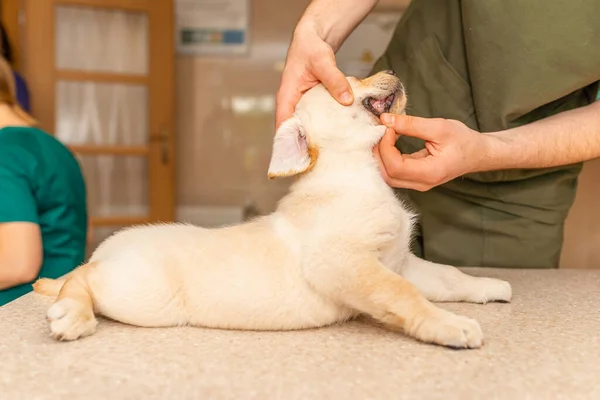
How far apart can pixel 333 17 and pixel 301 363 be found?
80cm

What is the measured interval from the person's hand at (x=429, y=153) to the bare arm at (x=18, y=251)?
2.78ft

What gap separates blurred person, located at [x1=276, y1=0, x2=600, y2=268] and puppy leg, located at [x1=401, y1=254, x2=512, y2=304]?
0.16 m

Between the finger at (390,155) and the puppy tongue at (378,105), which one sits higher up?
the puppy tongue at (378,105)

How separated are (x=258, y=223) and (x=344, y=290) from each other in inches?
9.1

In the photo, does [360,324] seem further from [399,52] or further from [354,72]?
[354,72]

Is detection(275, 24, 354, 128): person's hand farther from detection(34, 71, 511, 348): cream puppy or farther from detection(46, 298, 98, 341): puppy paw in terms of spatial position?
detection(46, 298, 98, 341): puppy paw

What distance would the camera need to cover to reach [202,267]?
0.90 meters

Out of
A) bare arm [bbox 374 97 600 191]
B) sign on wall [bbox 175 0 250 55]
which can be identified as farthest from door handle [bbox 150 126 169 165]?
bare arm [bbox 374 97 600 191]

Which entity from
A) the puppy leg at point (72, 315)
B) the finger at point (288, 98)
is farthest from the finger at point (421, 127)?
the puppy leg at point (72, 315)

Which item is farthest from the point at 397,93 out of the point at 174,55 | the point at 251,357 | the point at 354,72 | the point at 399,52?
the point at 174,55

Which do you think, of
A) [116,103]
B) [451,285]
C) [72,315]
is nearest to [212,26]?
[116,103]

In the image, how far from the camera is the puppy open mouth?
1103 mm

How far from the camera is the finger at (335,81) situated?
3.46ft

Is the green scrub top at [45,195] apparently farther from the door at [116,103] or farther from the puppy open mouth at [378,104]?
the door at [116,103]
